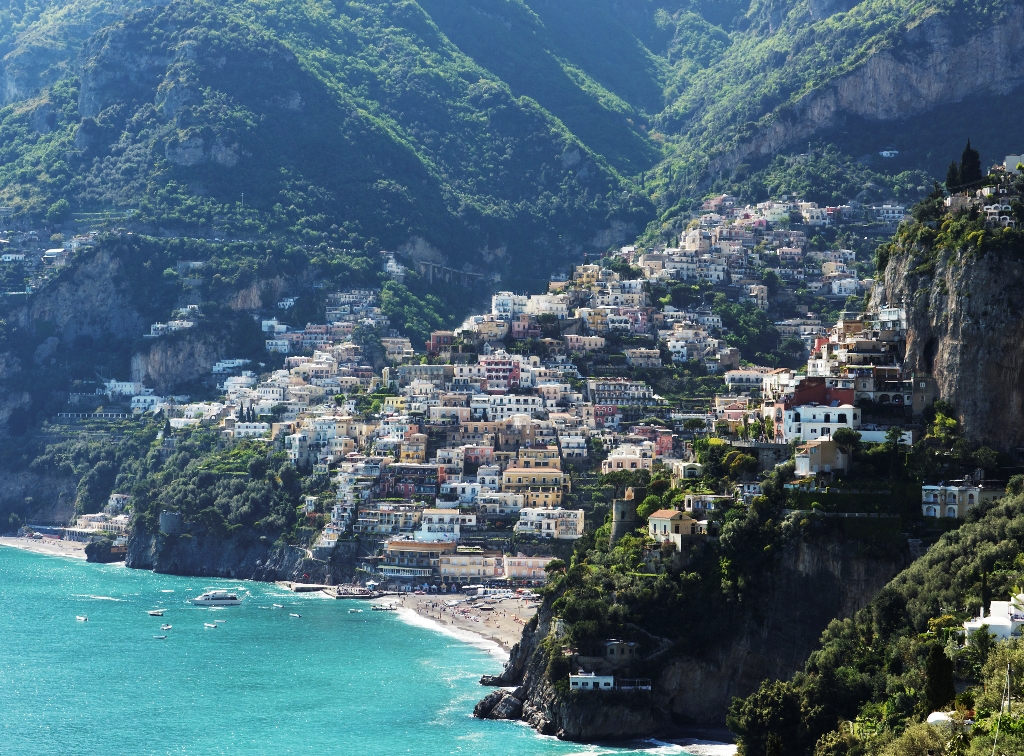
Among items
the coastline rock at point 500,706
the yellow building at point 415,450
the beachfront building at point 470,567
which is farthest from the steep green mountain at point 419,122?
the coastline rock at point 500,706

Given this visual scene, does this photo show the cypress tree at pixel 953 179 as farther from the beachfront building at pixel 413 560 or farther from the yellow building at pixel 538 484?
the beachfront building at pixel 413 560

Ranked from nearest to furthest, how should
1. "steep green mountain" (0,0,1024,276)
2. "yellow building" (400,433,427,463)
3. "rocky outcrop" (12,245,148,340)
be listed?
"yellow building" (400,433,427,463) < "rocky outcrop" (12,245,148,340) < "steep green mountain" (0,0,1024,276)

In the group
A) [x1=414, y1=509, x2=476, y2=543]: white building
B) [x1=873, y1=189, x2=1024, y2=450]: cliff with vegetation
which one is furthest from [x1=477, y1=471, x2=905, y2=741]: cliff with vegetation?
[x1=414, y1=509, x2=476, y2=543]: white building

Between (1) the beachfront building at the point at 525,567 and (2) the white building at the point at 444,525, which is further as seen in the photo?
(2) the white building at the point at 444,525

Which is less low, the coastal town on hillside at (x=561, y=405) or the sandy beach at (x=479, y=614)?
the coastal town on hillside at (x=561, y=405)

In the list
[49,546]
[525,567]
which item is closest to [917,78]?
[525,567]

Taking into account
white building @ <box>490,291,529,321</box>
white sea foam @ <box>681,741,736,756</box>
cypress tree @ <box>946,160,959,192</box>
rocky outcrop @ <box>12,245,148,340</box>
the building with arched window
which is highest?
rocky outcrop @ <box>12,245,148,340</box>

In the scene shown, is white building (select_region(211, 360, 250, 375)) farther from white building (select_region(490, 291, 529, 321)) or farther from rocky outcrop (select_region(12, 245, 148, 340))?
white building (select_region(490, 291, 529, 321))
